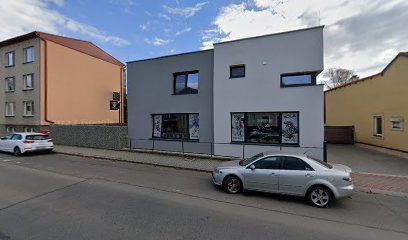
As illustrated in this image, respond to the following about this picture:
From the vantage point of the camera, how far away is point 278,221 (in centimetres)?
480

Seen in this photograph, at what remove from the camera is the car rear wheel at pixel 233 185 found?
22.0 feet

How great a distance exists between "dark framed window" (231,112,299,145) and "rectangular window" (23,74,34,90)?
20006 millimetres

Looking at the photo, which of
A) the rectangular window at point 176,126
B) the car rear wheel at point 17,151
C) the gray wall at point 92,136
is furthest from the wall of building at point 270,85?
the car rear wheel at point 17,151

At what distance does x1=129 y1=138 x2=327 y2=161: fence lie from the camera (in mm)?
10148

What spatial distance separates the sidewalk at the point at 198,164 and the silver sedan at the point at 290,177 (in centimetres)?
202

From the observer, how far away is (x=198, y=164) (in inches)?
412

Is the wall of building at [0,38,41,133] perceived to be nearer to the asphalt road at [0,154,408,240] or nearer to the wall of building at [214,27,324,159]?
the asphalt road at [0,154,408,240]

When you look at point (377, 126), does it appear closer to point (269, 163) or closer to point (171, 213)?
point (269, 163)

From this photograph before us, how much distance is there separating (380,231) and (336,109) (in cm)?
1691

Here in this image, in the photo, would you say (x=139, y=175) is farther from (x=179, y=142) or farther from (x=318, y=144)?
(x=318, y=144)

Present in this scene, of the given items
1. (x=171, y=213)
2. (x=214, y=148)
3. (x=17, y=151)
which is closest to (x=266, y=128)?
(x=214, y=148)

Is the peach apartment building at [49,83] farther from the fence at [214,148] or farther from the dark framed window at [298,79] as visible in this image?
the dark framed window at [298,79]

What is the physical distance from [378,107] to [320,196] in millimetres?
11929

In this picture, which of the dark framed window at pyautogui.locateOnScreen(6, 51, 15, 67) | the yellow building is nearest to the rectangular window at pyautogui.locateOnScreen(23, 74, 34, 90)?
the dark framed window at pyautogui.locateOnScreen(6, 51, 15, 67)
